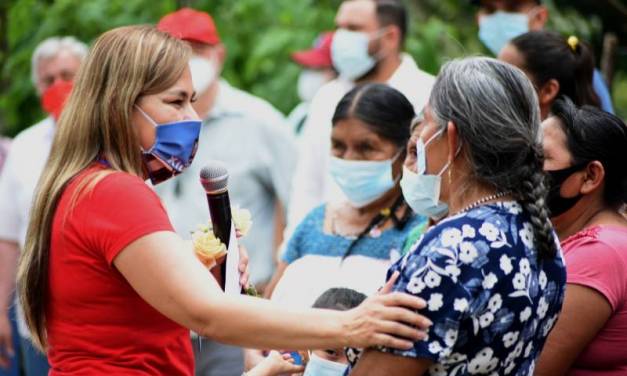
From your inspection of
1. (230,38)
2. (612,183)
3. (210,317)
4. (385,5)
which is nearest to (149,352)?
(210,317)

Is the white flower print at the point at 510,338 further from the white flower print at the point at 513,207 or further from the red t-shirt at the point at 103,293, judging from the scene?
the red t-shirt at the point at 103,293

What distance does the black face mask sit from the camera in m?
4.33

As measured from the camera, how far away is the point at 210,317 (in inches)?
134

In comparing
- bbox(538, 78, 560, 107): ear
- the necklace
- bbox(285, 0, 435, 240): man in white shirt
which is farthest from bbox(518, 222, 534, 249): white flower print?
bbox(285, 0, 435, 240): man in white shirt

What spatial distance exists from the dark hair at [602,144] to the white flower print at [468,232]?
1.22 meters

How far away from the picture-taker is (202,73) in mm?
7258

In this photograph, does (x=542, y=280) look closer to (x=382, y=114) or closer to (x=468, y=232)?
(x=468, y=232)

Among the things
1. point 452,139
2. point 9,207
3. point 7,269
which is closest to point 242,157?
point 9,207

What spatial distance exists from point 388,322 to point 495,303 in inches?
11.8

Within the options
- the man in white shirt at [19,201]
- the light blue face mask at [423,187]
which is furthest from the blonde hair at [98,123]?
the man in white shirt at [19,201]

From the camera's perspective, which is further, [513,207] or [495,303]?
[513,207]

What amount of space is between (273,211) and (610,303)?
368cm

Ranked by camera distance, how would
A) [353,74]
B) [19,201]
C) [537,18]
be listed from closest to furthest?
[537,18], [19,201], [353,74]

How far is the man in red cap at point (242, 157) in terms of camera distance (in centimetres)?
706
